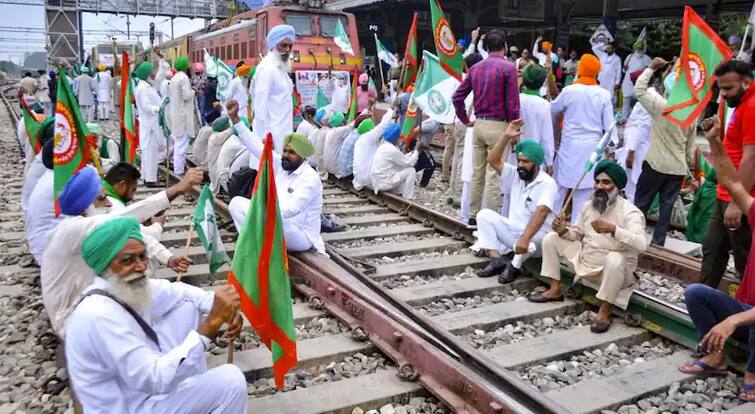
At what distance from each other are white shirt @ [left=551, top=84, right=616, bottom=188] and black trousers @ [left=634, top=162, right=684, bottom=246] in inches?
30.5

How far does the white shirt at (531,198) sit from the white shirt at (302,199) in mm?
1720

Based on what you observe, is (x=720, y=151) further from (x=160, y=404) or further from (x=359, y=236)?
(x=359, y=236)

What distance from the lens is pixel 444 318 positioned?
4625mm

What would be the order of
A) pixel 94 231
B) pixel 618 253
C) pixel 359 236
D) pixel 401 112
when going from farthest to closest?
pixel 401 112 → pixel 359 236 → pixel 618 253 → pixel 94 231

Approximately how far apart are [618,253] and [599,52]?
387 inches

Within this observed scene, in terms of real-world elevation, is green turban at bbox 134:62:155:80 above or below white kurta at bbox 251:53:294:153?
above

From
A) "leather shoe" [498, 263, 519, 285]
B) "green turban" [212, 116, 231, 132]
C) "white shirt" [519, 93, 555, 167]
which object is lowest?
"leather shoe" [498, 263, 519, 285]

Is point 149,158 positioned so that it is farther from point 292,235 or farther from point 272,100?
point 292,235

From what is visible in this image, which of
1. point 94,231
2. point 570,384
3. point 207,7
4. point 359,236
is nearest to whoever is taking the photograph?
point 94,231

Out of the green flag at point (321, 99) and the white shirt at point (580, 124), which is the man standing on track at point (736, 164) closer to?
the white shirt at point (580, 124)

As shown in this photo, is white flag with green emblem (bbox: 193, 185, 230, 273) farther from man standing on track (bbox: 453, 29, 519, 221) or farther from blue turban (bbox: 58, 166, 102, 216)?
man standing on track (bbox: 453, 29, 519, 221)

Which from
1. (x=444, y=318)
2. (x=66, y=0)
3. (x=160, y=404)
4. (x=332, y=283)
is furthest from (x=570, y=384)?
(x=66, y=0)

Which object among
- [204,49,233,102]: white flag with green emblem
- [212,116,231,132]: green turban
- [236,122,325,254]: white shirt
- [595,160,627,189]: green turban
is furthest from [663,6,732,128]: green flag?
[204,49,233,102]: white flag with green emblem

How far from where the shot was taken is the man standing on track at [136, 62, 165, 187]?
9.14 meters
